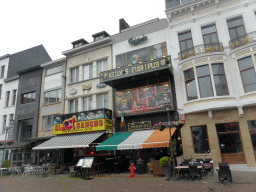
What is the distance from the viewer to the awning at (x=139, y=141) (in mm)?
11966

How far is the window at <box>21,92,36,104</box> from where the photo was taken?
22.9 metres

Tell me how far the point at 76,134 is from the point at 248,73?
1529 centimetres

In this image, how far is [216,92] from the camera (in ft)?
45.2

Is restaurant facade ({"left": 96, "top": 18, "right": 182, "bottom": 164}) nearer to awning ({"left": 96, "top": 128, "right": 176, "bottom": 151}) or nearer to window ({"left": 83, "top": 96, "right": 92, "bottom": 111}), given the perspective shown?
awning ({"left": 96, "top": 128, "right": 176, "bottom": 151})

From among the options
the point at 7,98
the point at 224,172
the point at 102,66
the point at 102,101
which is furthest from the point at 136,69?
the point at 7,98

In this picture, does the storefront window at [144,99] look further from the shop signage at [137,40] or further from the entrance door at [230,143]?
the shop signage at [137,40]

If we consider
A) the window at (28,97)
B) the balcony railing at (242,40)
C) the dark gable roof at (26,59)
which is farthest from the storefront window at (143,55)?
the dark gable roof at (26,59)

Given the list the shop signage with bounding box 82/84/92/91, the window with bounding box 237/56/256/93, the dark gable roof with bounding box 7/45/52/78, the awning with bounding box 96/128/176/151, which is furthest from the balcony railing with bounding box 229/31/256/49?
the dark gable roof with bounding box 7/45/52/78

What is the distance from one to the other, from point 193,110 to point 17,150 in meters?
19.9

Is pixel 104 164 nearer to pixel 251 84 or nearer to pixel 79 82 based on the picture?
pixel 79 82

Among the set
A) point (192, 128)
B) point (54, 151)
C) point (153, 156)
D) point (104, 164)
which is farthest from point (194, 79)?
point (54, 151)

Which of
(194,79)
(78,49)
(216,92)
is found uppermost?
(78,49)

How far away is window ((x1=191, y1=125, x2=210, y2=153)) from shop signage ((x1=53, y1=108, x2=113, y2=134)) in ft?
23.8

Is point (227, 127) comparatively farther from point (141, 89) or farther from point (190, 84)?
point (141, 89)
